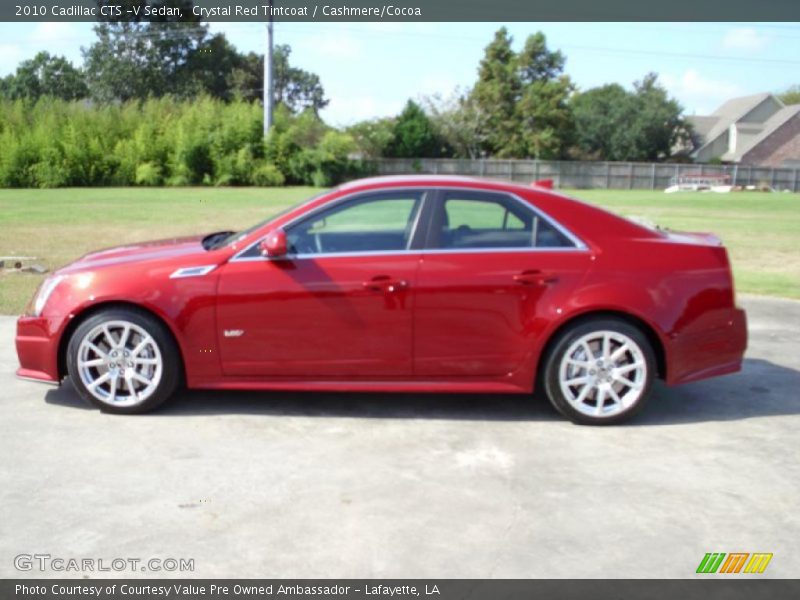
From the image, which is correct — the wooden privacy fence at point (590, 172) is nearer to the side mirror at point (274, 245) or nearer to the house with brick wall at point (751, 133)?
the house with brick wall at point (751, 133)

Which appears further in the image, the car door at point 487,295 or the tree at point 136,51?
the tree at point 136,51

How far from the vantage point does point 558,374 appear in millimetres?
5355

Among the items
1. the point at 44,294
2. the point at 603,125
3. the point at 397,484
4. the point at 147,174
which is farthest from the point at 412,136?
the point at 397,484

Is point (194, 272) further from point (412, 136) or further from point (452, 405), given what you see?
point (412, 136)

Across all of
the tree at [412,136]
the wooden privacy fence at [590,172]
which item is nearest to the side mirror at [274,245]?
the wooden privacy fence at [590,172]

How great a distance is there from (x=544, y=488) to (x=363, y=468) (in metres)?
0.99

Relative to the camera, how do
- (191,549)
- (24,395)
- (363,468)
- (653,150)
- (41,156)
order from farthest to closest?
(653,150)
(41,156)
(24,395)
(363,468)
(191,549)

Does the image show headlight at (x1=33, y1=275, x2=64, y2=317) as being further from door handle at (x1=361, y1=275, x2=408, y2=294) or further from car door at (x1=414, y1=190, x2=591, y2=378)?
car door at (x1=414, y1=190, x2=591, y2=378)

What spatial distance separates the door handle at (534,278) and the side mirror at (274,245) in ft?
4.87

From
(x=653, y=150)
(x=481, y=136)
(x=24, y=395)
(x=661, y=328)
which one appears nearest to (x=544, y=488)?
(x=661, y=328)

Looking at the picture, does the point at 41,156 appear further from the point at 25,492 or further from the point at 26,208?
the point at 25,492

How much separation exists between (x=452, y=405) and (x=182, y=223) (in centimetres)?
1508

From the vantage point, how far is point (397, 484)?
4.41 m

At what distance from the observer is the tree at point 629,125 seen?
69625 mm
